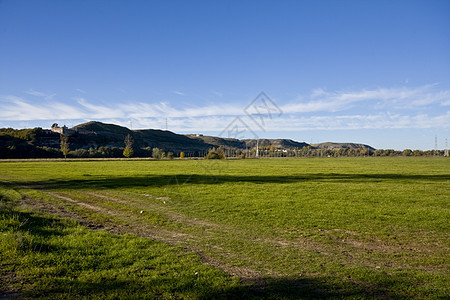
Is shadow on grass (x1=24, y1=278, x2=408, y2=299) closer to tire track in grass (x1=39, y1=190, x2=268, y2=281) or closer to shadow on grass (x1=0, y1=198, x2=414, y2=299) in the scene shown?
shadow on grass (x1=0, y1=198, x2=414, y2=299)

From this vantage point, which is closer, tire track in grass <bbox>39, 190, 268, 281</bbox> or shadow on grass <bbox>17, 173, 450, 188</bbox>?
tire track in grass <bbox>39, 190, 268, 281</bbox>

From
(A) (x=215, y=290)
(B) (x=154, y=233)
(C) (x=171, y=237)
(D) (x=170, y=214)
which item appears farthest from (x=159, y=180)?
(A) (x=215, y=290)

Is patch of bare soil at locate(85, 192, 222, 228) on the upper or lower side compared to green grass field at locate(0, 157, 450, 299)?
lower

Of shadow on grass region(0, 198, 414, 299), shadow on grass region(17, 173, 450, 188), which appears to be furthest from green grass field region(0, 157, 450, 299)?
shadow on grass region(17, 173, 450, 188)

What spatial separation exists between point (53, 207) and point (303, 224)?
13.6 metres

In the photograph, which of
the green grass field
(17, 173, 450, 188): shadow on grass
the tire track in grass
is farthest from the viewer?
(17, 173, 450, 188): shadow on grass

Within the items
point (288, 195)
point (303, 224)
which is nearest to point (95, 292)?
point (303, 224)

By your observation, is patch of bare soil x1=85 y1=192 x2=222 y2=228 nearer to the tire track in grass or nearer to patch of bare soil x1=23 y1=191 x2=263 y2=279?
patch of bare soil x1=23 y1=191 x2=263 y2=279

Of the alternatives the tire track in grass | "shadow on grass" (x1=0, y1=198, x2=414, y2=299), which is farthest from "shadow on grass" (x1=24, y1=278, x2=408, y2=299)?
the tire track in grass

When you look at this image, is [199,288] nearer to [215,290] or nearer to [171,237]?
[215,290]

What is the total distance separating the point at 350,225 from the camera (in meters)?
12.9

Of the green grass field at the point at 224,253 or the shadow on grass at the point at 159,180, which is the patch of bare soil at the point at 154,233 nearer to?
the green grass field at the point at 224,253

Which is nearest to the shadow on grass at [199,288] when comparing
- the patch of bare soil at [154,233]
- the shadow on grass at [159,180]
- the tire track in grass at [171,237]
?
the tire track in grass at [171,237]

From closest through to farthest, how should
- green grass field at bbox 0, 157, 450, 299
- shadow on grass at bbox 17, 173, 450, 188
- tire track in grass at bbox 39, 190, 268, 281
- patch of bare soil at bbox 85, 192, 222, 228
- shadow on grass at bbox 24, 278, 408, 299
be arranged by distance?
shadow on grass at bbox 24, 278, 408, 299, green grass field at bbox 0, 157, 450, 299, tire track in grass at bbox 39, 190, 268, 281, patch of bare soil at bbox 85, 192, 222, 228, shadow on grass at bbox 17, 173, 450, 188
